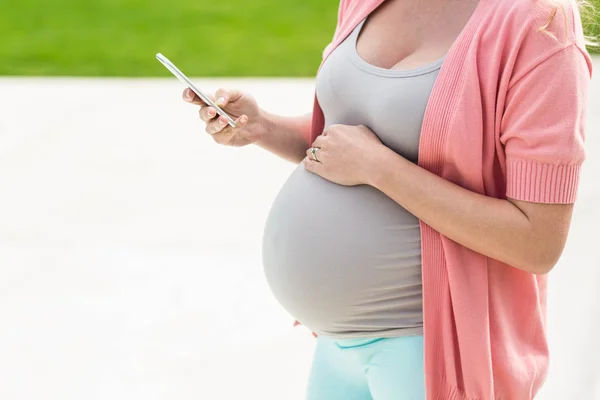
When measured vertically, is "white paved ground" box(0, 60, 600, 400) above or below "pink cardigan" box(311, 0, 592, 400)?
below

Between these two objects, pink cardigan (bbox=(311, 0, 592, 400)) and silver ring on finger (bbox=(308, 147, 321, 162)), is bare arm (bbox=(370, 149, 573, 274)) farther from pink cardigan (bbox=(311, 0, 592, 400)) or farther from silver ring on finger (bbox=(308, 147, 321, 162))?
silver ring on finger (bbox=(308, 147, 321, 162))

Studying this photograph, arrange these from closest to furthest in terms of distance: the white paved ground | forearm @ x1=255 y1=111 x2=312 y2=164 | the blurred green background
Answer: forearm @ x1=255 y1=111 x2=312 y2=164
the white paved ground
the blurred green background

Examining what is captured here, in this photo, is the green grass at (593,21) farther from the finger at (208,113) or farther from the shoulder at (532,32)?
the finger at (208,113)

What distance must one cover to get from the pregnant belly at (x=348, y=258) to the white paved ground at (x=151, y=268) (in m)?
1.25

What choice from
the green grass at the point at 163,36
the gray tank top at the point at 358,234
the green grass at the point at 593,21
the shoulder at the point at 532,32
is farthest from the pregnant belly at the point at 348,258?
the green grass at the point at 163,36

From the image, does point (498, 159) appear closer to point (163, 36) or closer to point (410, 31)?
point (410, 31)

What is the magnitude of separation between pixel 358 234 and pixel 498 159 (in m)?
0.23

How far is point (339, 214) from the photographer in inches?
52.6

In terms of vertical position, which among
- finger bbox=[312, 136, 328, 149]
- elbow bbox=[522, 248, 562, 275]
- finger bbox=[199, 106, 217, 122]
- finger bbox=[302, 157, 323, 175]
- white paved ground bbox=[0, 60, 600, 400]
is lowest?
white paved ground bbox=[0, 60, 600, 400]

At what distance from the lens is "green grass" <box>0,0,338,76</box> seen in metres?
6.34

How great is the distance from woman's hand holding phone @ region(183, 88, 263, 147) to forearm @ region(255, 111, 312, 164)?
0.05 feet

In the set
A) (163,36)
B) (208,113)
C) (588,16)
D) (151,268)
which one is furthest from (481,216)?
(163,36)

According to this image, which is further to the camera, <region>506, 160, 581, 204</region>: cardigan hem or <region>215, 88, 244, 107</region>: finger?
<region>215, 88, 244, 107</region>: finger

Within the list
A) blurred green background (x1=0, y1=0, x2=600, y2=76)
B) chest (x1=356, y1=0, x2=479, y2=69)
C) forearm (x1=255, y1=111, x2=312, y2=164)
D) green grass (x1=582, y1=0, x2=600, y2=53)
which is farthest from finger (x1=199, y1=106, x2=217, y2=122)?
blurred green background (x1=0, y1=0, x2=600, y2=76)
